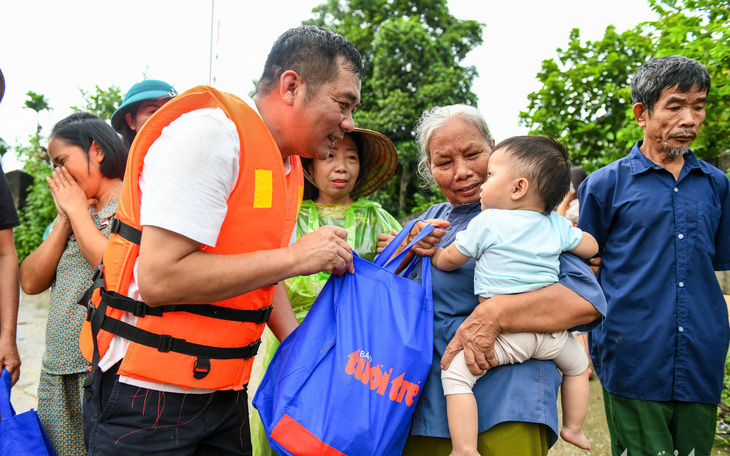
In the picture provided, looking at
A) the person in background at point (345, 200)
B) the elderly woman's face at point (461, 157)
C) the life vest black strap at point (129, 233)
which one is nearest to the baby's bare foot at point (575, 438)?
the elderly woman's face at point (461, 157)

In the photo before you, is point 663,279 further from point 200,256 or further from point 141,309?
point 141,309

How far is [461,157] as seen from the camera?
1.96 meters

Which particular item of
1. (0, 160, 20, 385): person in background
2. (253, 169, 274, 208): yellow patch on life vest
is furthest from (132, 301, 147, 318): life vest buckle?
(0, 160, 20, 385): person in background

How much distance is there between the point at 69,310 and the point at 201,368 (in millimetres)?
1121

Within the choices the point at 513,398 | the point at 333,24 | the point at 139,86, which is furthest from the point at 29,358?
the point at 333,24

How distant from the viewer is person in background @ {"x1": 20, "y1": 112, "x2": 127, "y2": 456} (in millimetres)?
2136

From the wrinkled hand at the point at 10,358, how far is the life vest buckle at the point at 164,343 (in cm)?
140

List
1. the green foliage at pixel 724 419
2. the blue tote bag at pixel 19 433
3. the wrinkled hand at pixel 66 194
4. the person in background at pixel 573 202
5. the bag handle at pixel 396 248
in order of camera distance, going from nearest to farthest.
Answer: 1. the bag handle at pixel 396 248
2. the blue tote bag at pixel 19 433
3. the wrinkled hand at pixel 66 194
4. the green foliage at pixel 724 419
5. the person in background at pixel 573 202

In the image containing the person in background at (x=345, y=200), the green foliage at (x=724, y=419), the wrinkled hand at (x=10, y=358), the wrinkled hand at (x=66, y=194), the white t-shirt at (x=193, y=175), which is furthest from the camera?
the green foliage at (x=724, y=419)

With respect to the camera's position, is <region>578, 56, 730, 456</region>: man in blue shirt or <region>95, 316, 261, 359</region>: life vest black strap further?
<region>578, 56, 730, 456</region>: man in blue shirt

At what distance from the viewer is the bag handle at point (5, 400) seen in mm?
1961

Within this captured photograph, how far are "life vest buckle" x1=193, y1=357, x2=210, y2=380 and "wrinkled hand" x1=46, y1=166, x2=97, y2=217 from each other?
1.09 meters

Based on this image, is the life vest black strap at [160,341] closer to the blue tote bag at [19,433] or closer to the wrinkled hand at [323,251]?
the wrinkled hand at [323,251]

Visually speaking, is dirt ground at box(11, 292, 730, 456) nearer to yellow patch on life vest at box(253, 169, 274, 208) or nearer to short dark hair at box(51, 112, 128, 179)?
yellow patch on life vest at box(253, 169, 274, 208)
